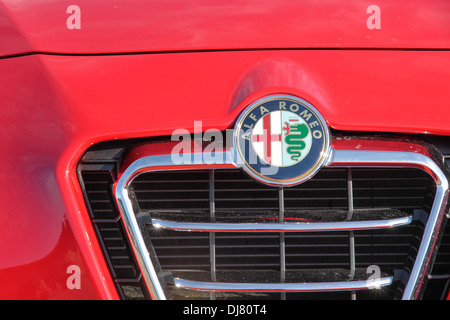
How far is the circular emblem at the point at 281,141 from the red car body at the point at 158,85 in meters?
0.04

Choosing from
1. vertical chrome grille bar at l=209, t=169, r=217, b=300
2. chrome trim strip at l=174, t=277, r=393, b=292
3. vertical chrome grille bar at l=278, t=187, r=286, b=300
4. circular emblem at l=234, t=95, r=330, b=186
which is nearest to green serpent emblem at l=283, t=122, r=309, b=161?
circular emblem at l=234, t=95, r=330, b=186

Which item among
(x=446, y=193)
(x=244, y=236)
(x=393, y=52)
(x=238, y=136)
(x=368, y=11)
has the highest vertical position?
(x=368, y=11)

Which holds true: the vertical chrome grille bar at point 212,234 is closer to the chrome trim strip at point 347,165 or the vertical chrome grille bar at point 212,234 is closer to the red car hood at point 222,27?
the chrome trim strip at point 347,165

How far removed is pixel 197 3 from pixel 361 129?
0.60 metres

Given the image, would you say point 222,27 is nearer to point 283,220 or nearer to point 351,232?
point 283,220

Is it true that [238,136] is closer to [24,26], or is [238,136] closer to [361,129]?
[361,129]

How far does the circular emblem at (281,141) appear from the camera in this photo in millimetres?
1494

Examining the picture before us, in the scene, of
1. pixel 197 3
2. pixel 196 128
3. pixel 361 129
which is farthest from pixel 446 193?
pixel 197 3

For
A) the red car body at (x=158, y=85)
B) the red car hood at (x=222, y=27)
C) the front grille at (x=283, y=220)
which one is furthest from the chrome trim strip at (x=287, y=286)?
the red car hood at (x=222, y=27)

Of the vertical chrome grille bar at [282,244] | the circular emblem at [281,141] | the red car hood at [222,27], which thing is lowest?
the vertical chrome grille bar at [282,244]

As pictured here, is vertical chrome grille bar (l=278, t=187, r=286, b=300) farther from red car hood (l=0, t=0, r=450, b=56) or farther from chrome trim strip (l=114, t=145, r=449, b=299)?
red car hood (l=0, t=0, r=450, b=56)

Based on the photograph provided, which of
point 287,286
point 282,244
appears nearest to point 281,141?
point 282,244

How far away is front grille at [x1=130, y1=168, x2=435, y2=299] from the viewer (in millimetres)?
1565

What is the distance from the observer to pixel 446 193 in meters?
1.52
